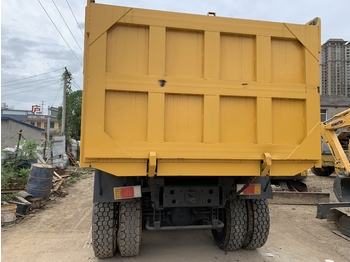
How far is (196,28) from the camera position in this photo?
269cm

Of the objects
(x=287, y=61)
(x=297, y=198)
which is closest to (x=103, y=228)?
(x=287, y=61)

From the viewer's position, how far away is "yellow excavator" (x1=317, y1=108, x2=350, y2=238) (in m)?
5.00

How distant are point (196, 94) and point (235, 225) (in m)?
2.07

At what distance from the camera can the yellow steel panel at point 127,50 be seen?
2.55 m

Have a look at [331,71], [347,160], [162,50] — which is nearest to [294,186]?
[347,160]

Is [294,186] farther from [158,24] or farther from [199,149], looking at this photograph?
[158,24]

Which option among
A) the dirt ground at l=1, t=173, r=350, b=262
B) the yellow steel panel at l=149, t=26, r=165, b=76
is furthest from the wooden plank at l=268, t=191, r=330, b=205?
the yellow steel panel at l=149, t=26, r=165, b=76

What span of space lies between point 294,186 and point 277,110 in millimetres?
7010

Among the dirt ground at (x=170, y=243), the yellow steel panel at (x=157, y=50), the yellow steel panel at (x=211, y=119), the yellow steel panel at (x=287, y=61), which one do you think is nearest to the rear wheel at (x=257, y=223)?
the dirt ground at (x=170, y=243)

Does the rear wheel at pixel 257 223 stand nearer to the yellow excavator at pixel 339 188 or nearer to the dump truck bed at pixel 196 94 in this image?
the dump truck bed at pixel 196 94

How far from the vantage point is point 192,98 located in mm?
2686

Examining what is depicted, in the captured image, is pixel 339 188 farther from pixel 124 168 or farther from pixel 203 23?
pixel 124 168

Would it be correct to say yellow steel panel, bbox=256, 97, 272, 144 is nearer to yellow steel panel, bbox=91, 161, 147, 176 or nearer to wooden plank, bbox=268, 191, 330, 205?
yellow steel panel, bbox=91, 161, 147, 176

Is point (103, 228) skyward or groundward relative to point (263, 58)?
groundward
